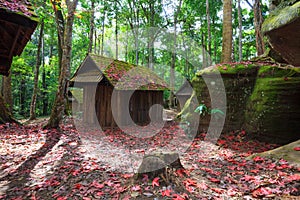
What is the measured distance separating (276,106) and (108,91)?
8353 mm

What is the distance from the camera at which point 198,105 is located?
27.6ft

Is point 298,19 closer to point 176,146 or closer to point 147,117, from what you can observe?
point 176,146

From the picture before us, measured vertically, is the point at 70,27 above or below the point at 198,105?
above

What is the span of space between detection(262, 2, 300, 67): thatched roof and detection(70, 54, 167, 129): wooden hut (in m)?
7.80

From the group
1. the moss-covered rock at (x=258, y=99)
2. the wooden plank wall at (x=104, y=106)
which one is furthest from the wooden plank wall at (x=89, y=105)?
the moss-covered rock at (x=258, y=99)

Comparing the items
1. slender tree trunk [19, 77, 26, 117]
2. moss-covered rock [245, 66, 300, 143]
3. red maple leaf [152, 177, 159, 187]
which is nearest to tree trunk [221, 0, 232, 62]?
moss-covered rock [245, 66, 300, 143]

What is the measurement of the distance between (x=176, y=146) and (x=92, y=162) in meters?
3.19

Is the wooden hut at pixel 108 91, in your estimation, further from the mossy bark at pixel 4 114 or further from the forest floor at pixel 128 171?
the mossy bark at pixel 4 114

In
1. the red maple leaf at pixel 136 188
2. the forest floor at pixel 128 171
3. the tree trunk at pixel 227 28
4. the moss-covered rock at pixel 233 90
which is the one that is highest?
the tree trunk at pixel 227 28

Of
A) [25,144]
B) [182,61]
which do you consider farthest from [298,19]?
[182,61]

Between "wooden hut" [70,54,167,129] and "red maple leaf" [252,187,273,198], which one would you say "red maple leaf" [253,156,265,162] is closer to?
"red maple leaf" [252,187,273,198]

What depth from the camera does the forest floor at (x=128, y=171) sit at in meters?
3.19

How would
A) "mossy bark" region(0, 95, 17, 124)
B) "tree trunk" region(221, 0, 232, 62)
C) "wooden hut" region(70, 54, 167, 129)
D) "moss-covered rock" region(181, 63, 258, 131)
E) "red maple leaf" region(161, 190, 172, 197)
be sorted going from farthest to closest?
"wooden hut" region(70, 54, 167, 129)
"mossy bark" region(0, 95, 17, 124)
"tree trunk" region(221, 0, 232, 62)
"moss-covered rock" region(181, 63, 258, 131)
"red maple leaf" region(161, 190, 172, 197)

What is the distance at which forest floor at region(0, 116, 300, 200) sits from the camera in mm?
3191
